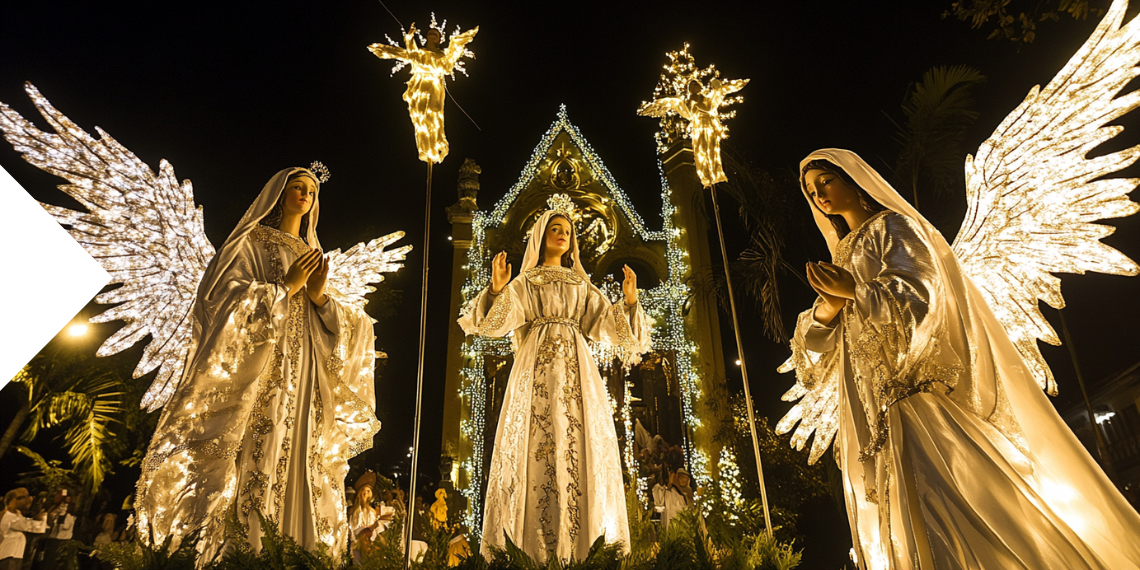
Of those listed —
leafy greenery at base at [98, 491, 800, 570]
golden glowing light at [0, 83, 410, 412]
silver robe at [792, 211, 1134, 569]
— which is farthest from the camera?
golden glowing light at [0, 83, 410, 412]

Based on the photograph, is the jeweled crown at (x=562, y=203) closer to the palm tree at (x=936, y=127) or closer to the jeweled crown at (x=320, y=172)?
the palm tree at (x=936, y=127)

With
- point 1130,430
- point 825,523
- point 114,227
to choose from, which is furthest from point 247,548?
point 1130,430

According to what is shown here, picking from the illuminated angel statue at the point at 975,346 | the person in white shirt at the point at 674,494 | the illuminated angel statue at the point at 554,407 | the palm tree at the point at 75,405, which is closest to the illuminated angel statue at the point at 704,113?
the illuminated angel statue at the point at 975,346

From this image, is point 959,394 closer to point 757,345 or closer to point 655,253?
point 757,345

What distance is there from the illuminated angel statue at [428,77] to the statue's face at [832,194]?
234 cm

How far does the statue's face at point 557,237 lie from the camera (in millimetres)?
4965

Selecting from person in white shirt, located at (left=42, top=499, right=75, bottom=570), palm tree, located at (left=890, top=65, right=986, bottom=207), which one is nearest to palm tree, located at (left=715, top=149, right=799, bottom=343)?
palm tree, located at (left=890, top=65, right=986, bottom=207)

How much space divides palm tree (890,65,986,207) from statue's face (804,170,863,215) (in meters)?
3.44

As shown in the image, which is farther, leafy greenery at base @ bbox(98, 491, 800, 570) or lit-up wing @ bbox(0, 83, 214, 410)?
lit-up wing @ bbox(0, 83, 214, 410)

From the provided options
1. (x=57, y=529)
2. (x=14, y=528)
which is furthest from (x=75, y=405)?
Answer: (x=14, y=528)

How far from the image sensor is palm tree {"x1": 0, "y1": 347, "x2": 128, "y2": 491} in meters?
9.24

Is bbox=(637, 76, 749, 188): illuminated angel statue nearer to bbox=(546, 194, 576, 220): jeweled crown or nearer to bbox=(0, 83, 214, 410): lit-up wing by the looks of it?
bbox=(0, 83, 214, 410): lit-up wing

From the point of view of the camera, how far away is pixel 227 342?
11.3ft

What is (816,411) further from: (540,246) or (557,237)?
(540,246)
